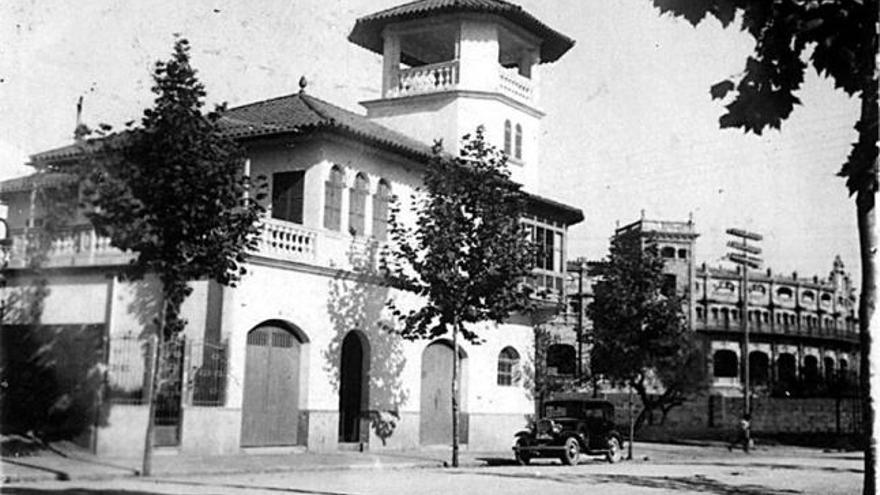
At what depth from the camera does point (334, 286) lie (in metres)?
22.4

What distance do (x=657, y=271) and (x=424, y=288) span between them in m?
10.5

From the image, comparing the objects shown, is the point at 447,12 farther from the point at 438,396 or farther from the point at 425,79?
the point at 438,396

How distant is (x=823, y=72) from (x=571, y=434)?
60.1 feet

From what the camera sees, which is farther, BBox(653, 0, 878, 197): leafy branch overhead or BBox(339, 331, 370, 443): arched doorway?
BBox(339, 331, 370, 443): arched doorway

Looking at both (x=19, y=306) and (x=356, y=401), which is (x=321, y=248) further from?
(x=19, y=306)

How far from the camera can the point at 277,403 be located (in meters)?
21.0

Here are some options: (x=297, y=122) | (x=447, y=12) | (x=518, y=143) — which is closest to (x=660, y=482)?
(x=297, y=122)

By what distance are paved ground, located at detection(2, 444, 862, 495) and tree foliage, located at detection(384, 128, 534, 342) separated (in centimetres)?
353

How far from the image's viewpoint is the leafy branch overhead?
622 centimetres

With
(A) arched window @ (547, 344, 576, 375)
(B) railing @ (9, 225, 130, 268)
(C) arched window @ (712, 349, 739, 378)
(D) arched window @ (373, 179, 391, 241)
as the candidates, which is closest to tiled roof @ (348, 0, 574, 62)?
(D) arched window @ (373, 179, 391, 241)

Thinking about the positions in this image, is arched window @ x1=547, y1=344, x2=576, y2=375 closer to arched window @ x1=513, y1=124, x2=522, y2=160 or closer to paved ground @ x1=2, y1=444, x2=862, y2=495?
arched window @ x1=513, y1=124, x2=522, y2=160

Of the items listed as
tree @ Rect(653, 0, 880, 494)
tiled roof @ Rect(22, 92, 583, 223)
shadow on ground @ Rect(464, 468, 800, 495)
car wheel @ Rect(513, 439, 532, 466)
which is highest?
tiled roof @ Rect(22, 92, 583, 223)

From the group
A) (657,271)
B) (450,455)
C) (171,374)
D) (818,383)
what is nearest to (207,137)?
(171,374)

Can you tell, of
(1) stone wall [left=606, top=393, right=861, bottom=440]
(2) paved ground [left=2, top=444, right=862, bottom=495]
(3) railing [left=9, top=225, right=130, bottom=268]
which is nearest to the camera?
(2) paved ground [left=2, top=444, right=862, bottom=495]
